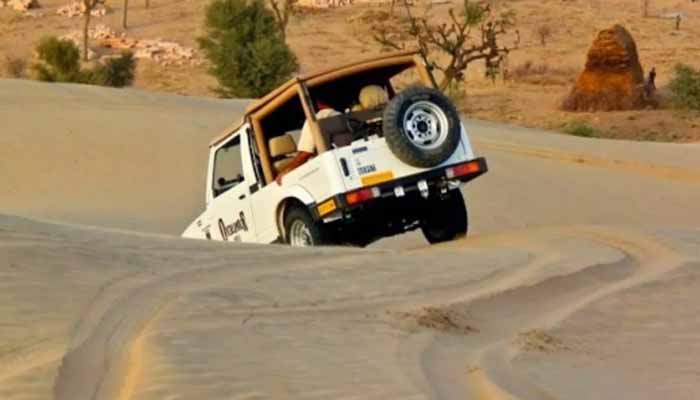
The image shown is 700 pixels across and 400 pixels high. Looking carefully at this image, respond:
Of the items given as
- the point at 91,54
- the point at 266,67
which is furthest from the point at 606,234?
the point at 91,54

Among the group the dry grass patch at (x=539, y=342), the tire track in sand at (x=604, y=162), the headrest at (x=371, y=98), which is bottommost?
the tire track in sand at (x=604, y=162)

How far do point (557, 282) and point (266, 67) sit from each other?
31355 millimetres

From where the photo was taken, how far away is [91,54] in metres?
52.7

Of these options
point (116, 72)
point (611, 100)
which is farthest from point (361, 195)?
point (116, 72)

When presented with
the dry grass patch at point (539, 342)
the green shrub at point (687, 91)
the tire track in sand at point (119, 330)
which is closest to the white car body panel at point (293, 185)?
the tire track in sand at point (119, 330)

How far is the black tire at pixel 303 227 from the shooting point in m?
12.9

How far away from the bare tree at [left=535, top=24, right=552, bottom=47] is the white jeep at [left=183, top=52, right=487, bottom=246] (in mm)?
44545

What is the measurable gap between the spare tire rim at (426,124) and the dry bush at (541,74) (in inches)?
1373

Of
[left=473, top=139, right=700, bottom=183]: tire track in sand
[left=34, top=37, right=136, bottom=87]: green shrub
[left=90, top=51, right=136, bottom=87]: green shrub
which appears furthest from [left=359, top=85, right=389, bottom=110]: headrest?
[left=90, top=51, right=136, bottom=87]: green shrub

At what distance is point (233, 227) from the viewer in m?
14.1

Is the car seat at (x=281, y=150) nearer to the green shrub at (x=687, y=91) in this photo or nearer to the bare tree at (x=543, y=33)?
the green shrub at (x=687, y=91)

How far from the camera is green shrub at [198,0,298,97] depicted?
41.8 m

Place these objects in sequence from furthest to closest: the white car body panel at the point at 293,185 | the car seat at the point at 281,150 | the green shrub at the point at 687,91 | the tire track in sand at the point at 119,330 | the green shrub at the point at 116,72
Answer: the green shrub at the point at 116,72, the green shrub at the point at 687,91, the car seat at the point at 281,150, the white car body panel at the point at 293,185, the tire track in sand at the point at 119,330

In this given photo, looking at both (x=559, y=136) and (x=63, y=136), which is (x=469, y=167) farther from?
(x=559, y=136)
